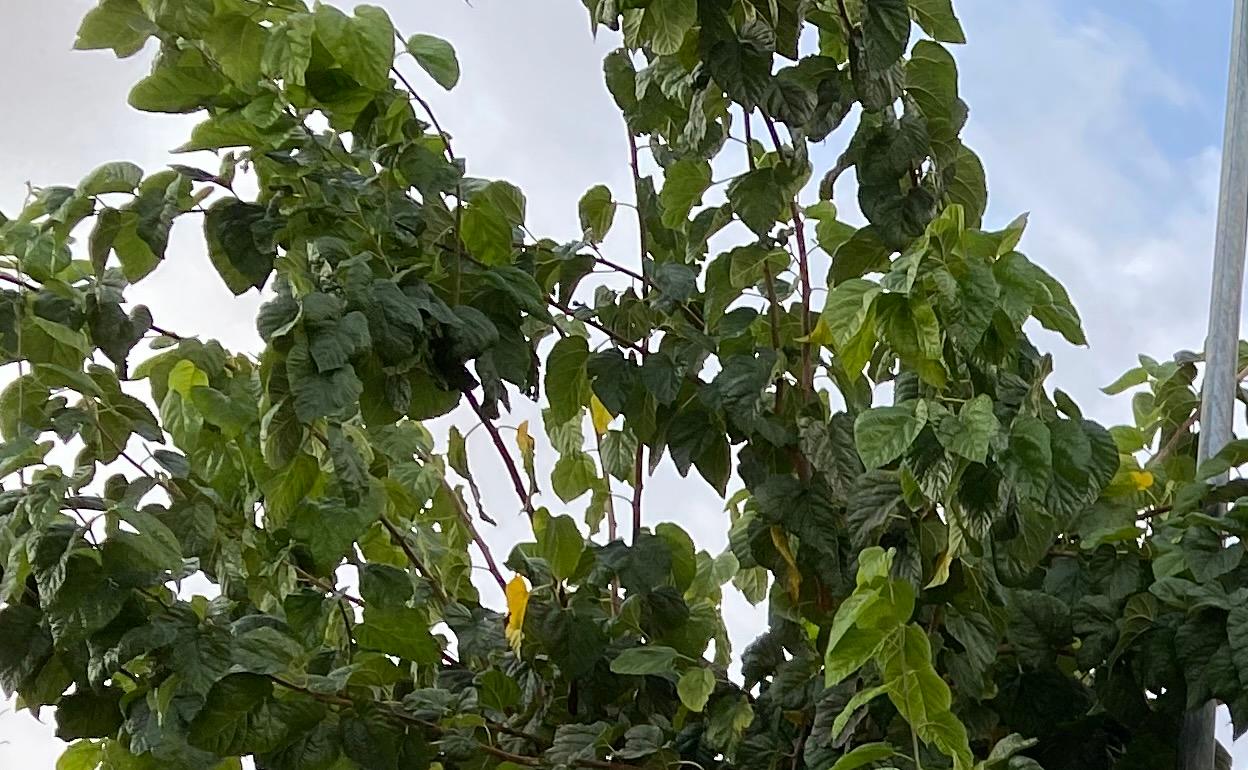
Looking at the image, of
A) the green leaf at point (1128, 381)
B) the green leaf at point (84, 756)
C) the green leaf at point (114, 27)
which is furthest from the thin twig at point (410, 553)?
the green leaf at point (1128, 381)

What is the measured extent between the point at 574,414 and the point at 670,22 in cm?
33

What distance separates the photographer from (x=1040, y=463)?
2.32 ft

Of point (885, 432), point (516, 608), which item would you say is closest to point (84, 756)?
point (516, 608)

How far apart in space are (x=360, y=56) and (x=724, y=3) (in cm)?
22

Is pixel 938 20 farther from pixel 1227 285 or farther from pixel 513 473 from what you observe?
pixel 513 473

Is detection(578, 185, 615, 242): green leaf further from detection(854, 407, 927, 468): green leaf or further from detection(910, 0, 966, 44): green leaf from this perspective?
detection(854, 407, 927, 468): green leaf

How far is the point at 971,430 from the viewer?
26.6 inches

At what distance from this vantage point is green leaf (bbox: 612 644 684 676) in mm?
875

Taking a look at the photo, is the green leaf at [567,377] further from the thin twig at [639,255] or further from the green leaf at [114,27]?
the green leaf at [114,27]

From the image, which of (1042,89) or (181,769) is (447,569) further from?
(1042,89)

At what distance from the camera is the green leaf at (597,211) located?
1.05 m

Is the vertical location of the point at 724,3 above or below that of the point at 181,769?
above

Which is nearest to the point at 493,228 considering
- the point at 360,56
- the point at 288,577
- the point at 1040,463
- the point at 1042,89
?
the point at 360,56

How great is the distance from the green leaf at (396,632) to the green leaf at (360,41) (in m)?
0.35
